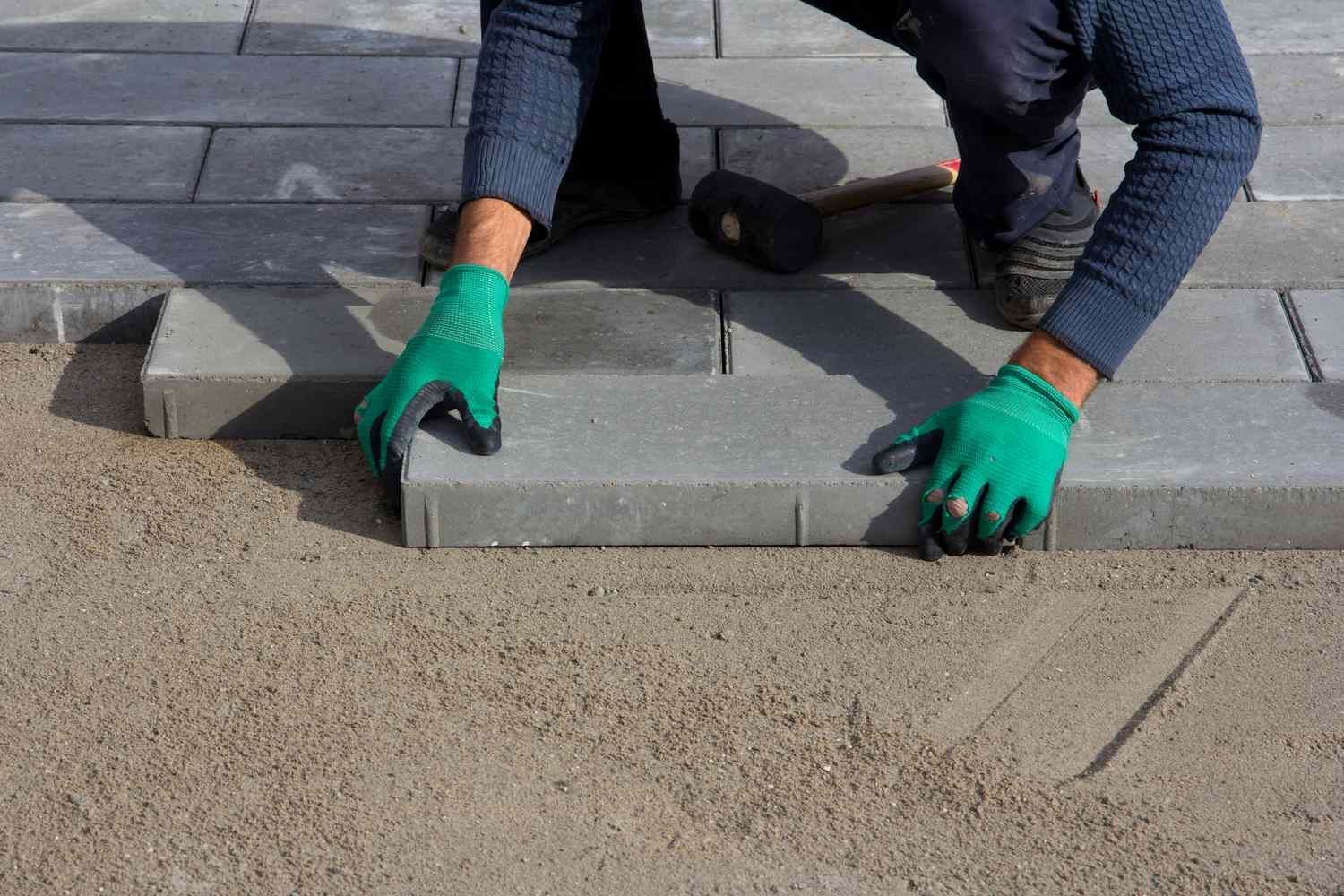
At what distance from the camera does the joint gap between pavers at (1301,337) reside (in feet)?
11.0

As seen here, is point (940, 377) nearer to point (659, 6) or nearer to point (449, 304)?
point (449, 304)

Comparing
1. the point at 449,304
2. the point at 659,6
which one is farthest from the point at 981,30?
the point at 659,6

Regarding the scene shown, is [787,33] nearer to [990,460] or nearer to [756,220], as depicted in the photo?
[756,220]

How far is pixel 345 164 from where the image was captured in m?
4.17

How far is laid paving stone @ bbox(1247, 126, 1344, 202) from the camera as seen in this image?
4086 millimetres

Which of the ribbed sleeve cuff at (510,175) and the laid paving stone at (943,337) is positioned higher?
the ribbed sleeve cuff at (510,175)

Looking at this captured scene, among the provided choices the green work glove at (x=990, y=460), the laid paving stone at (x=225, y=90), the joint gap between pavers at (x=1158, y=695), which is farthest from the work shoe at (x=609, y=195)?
the joint gap between pavers at (x=1158, y=695)

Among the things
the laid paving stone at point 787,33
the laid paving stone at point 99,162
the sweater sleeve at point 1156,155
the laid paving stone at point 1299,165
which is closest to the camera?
the sweater sleeve at point 1156,155

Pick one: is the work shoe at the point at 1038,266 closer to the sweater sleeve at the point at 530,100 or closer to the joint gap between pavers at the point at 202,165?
the sweater sleeve at the point at 530,100

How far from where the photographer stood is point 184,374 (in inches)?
127

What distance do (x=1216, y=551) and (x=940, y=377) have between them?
0.64 m

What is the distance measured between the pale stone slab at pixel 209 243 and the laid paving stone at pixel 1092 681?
1.72m

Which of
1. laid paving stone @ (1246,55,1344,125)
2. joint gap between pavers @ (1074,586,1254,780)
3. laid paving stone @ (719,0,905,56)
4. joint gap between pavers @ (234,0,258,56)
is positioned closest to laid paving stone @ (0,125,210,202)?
joint gap between pavers @ (234,0,258,56)

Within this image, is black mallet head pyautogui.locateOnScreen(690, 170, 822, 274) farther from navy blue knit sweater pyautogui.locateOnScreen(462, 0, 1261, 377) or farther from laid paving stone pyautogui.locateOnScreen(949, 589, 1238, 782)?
laid paving stone pyautogui.locateOnScreen(949, 589, 1238, 782)
